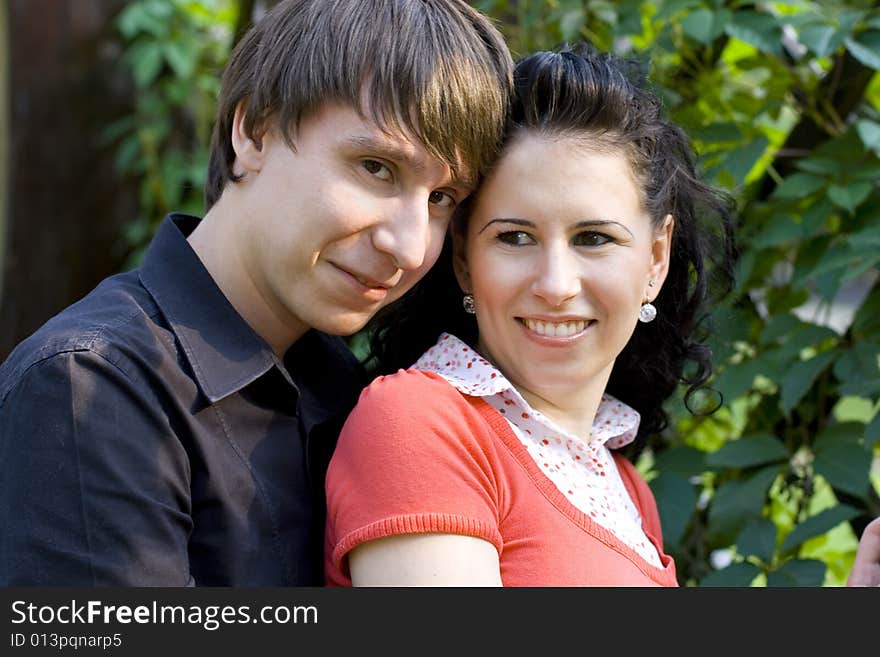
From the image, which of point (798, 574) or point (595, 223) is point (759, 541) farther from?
point (595, 223)

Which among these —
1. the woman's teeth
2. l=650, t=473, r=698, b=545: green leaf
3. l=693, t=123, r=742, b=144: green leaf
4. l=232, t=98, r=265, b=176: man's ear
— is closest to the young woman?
the woman's teeth

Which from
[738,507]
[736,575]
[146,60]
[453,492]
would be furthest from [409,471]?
[146,60]

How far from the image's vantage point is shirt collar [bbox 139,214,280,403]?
162 cm

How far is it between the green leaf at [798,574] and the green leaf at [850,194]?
0.67 m

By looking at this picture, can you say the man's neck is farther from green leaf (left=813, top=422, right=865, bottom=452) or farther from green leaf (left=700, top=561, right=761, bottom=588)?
green leaf (left=813, top=422, right=865, bottom=452)

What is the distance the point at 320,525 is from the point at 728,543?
1008 millimetres

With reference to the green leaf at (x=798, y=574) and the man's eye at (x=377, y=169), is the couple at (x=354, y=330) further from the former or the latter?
the green leaf at (x=798, y=574)

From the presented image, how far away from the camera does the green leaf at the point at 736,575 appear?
2170mm

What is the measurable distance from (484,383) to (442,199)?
28cm

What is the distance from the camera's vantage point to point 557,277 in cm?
169

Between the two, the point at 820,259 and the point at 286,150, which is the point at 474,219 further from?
the point at 820,259

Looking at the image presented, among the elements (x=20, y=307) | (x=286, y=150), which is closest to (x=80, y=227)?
(x=20, y=307)

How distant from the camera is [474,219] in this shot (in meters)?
1.77

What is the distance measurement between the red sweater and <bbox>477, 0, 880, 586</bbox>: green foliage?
2.17 ft
